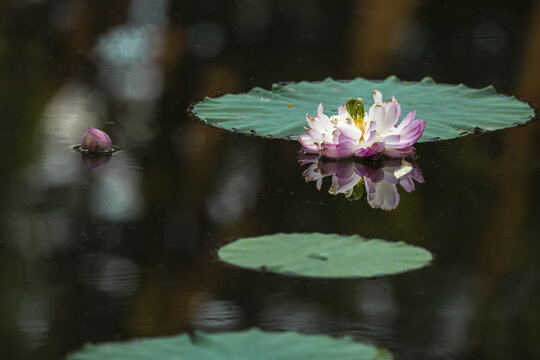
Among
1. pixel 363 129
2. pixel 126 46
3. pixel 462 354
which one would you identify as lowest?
pixel 462 354

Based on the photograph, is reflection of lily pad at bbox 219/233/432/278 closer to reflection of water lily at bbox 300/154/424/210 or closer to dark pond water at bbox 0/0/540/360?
dark pond water at bbox 0/0/540/360

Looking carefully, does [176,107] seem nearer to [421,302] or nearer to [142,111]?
[142,111]

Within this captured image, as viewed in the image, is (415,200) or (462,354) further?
(415,200)

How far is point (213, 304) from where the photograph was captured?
2.06 meters

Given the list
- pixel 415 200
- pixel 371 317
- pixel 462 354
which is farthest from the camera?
pixel 415 200

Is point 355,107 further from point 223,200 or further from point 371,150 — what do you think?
point 223,200

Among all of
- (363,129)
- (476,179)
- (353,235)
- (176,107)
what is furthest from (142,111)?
(353,235)

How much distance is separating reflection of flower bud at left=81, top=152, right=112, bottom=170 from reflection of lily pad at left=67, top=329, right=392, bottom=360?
4.54 feet

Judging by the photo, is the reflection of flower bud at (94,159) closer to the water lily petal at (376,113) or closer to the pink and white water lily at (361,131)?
the pink and white water lily at (361,131)

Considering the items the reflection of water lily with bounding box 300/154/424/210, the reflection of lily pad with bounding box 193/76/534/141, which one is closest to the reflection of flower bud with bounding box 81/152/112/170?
the reflection of lily pad with bounding box 193/76/534/141

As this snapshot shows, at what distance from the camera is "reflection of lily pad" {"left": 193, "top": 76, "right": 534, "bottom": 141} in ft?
10.7

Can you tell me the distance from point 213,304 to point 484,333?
52 cm

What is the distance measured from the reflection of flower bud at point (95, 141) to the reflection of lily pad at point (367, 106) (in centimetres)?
37

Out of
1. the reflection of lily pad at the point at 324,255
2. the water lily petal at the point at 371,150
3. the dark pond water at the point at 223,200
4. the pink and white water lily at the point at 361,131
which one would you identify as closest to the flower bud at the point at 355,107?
the pink and white water lily at the point at 361,131
